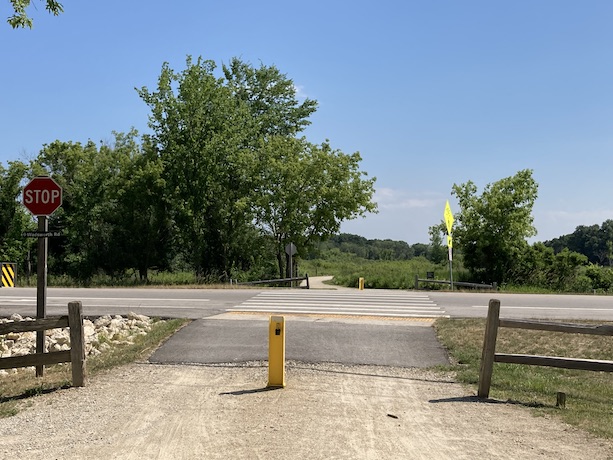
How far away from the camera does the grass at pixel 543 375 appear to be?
8.18 m

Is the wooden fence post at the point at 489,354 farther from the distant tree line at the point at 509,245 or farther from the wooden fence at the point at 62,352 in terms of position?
the distant tree line at the point at 509,245

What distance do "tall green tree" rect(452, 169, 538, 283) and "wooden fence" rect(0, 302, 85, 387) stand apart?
32.6 metres

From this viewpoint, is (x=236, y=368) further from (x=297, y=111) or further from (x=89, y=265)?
(x=297, y=111)

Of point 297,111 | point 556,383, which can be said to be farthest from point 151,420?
point 297,111

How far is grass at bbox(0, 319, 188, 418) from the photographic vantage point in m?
8.92

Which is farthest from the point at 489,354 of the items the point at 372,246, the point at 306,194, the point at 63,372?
the point at 372,246

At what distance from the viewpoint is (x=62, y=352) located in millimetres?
9211

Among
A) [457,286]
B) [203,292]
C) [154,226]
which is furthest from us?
[154,226]

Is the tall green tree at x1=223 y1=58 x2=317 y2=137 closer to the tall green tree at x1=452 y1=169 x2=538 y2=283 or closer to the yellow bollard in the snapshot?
the tall green tree at x1=452 y1=169 x2=538 y2=283

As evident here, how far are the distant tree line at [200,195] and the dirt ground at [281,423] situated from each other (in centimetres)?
2670

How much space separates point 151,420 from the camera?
291 inches

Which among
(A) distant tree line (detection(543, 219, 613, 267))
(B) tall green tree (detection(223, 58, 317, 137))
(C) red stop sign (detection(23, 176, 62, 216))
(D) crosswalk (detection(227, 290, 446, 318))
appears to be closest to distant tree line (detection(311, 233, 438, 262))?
(A) distant tree line (detection(543, 219, 613, 267))

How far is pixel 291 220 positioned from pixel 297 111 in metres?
15.9

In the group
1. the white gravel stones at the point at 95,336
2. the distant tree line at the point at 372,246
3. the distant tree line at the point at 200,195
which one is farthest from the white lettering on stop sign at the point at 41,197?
the distant tree line at the point at 372,246
